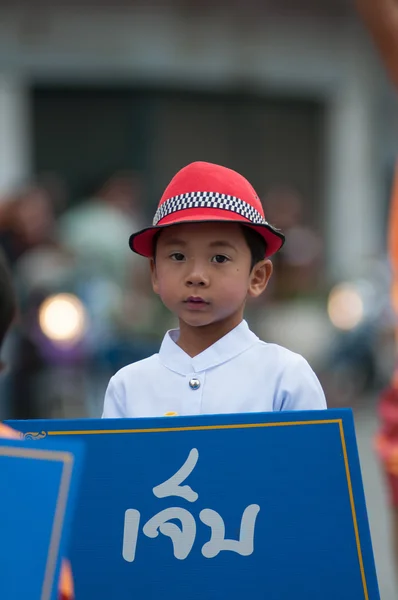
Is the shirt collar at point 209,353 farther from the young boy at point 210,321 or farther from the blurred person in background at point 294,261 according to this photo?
the blurred person in background at point 294,261

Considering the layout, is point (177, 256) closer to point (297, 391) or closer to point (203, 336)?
point (203, 336)

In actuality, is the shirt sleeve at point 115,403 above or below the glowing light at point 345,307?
below

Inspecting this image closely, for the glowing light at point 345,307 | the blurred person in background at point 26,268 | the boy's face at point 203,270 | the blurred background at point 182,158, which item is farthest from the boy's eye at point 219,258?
the glowing light at point 345,307

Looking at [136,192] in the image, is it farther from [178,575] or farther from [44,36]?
[178,575]

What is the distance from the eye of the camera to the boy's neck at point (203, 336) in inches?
130

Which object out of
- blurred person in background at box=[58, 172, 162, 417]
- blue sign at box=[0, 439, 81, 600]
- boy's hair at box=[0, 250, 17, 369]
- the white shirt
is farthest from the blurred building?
blue sign at box=[0, 439, 81, 600]

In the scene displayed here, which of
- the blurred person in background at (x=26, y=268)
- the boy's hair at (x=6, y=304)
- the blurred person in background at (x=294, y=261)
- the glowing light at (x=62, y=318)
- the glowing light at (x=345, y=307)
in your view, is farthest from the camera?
the blurred person in background at (x=294, y=261)

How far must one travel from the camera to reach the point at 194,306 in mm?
3221

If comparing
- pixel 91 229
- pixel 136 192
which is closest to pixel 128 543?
pixel 91 229

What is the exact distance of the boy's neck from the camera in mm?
3307

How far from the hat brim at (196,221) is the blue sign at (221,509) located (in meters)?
0.47

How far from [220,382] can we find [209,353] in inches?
3.0

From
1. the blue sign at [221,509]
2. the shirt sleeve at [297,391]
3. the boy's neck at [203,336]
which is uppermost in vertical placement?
the boy's neck at [203,336]

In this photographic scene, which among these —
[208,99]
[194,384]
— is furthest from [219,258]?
[208,99]
